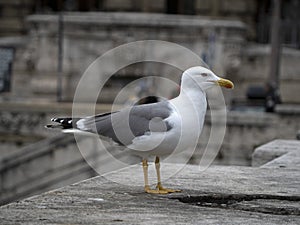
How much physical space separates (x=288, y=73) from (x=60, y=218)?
2337 centimetres

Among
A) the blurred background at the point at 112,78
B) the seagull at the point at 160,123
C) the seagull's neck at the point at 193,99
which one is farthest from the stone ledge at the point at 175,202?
the blurred background at the point at 112,78

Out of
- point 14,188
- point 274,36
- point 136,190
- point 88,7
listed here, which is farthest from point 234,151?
point 88,7

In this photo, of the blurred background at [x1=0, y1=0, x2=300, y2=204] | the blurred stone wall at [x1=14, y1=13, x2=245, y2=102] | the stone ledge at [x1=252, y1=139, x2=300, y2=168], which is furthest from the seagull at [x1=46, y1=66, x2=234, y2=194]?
the blurred stone wall at [x1=14, y1=13, x2=245, y2=102]

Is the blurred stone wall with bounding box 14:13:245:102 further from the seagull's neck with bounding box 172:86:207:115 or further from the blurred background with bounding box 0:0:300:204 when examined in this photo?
the seagull's neck with bounding box 172:86:207:115

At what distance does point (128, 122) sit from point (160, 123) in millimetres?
277

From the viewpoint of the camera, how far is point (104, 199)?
6684mm

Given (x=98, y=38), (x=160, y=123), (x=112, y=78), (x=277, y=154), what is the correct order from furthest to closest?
(x=98, y=38) < (x=112, y=78) < (x=277, y=154) < (x=160, y=123)

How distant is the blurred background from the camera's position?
797 inches

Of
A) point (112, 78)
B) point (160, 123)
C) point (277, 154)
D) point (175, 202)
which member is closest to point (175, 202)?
point (175, 202)

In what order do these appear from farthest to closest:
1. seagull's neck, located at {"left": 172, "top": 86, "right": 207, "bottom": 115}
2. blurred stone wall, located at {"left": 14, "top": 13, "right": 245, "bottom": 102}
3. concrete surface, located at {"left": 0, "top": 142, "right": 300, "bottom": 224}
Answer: blurred stone wall, located at {"left": 14, "top": 13, "right": 245, "bottom": 102} → seagull's neck, located at {"left": 172, "top": 86, "right": 207, "bottom": 115} → concrete surface, located at {"left": 0, "top": 142, "right": 300, "bottom": 224}

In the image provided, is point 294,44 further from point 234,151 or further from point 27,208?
point 27,208

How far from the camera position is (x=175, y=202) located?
22.0 feet

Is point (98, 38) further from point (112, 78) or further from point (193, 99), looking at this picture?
point (193, 99)

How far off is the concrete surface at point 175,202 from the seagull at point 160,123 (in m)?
0.37
